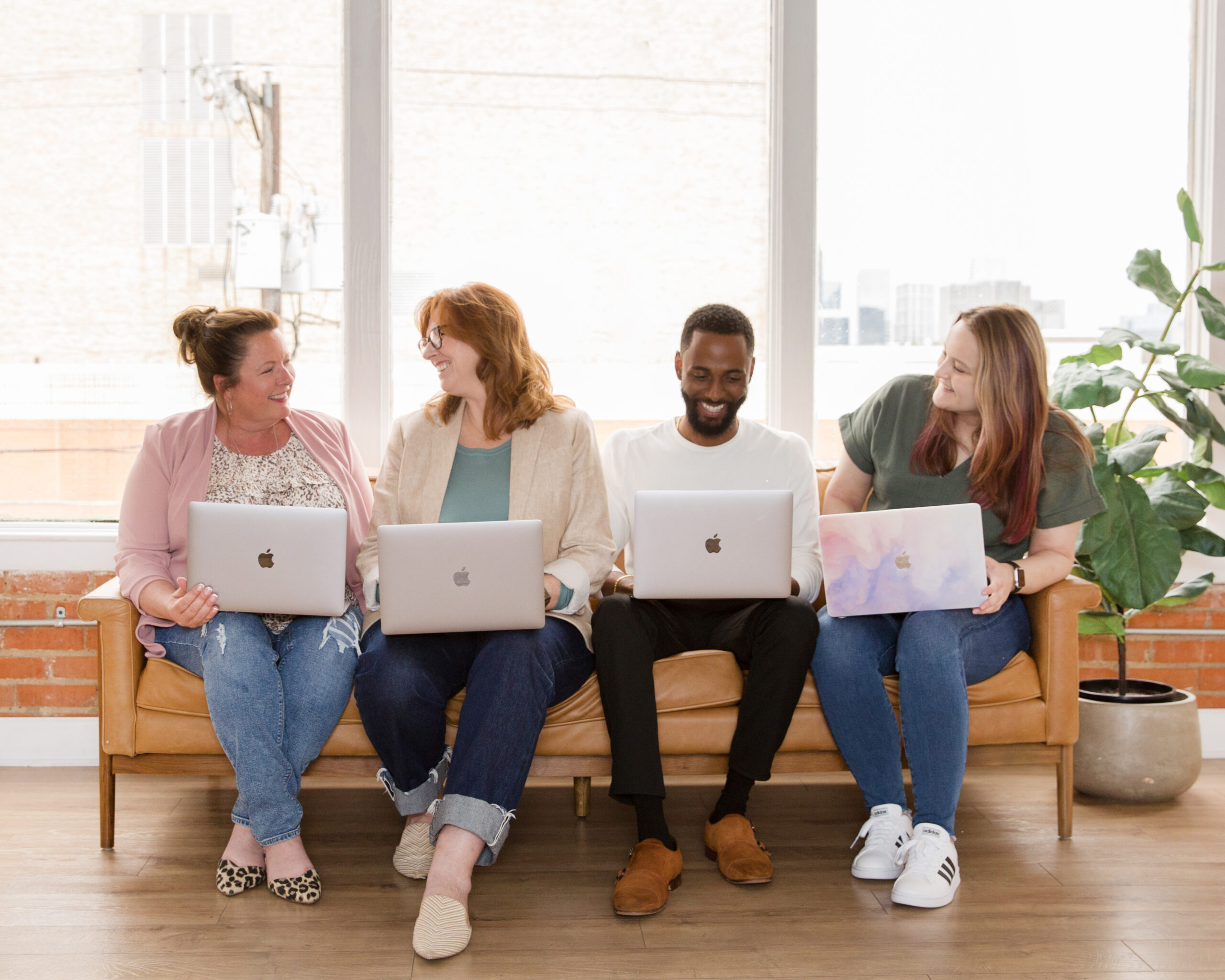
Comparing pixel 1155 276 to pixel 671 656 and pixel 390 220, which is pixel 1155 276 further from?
pixel 390 220

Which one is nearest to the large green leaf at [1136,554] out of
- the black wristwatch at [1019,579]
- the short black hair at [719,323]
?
the black wristwatch at [1019,579]

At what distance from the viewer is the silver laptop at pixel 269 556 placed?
206 centimetres

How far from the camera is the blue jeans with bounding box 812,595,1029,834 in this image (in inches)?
82.4

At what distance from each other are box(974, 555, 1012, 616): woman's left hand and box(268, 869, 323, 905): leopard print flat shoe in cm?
140

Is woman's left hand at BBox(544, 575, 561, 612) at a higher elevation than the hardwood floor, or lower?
higher

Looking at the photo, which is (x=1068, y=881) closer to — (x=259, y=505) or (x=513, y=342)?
(x=513, y=342)

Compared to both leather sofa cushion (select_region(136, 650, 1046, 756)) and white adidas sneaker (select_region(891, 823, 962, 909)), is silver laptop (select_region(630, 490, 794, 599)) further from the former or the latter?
white adidas sneaker (select_region(891, 823, 962, 909))

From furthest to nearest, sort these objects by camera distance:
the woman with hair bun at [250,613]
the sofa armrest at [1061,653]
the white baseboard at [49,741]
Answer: the white baseboard at [49,741] → the sofa armrest at [1061,653] → the woman with hair bun at [250,613]

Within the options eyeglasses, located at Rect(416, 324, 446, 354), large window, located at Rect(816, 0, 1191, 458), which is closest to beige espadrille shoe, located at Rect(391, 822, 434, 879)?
eyeglasses, located at Rect(416, 324, 446, 354)

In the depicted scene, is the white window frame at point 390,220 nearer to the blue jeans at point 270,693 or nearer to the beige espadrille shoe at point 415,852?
the blue jeans at point 270,693

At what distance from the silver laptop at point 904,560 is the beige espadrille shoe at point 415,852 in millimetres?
925

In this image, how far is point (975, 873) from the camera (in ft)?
7.11

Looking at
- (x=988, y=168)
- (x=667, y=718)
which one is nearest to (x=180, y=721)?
(x=667, y=718)

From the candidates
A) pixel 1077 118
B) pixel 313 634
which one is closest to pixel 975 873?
pixel 313 634
